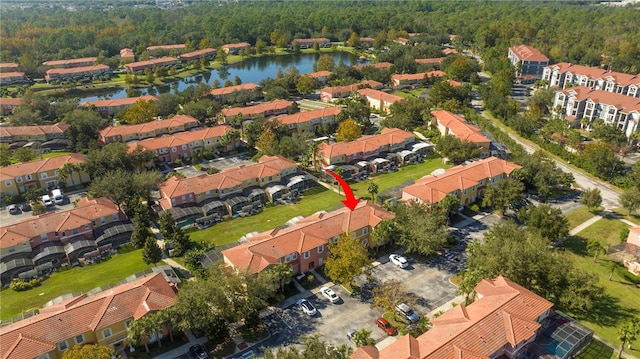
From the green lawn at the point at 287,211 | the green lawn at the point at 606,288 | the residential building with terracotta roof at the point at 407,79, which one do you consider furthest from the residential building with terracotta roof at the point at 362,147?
the residential building with terracotta roof at the point at 407,79

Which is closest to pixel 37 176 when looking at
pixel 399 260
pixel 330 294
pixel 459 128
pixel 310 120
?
pixel 310 120

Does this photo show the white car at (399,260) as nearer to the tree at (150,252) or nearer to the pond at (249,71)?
the tree at (150,252)

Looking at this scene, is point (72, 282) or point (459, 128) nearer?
point (72, 282)

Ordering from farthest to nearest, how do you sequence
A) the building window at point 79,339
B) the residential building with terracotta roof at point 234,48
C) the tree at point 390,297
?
the residential building with terracotta roof at point 234,48 → the tree at point 390,297 → the building window at point 79,339

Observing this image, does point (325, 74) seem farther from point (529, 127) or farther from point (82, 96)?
point (82, 96)

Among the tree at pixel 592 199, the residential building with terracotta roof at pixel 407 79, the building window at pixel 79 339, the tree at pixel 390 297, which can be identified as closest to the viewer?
the building window at pixel 79 339

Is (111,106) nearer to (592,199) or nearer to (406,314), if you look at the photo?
(406,314)
